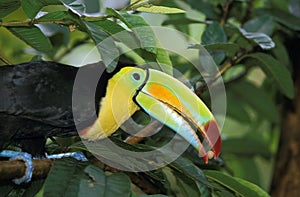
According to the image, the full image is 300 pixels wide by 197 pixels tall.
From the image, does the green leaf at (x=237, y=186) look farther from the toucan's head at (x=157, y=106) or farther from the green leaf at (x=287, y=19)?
the green leaf at (x=287, y=19)

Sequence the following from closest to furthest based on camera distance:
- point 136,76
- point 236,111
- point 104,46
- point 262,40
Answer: point 104,46 → point 136,76 → point 262,40 → point 236,111

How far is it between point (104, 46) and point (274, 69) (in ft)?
2.56

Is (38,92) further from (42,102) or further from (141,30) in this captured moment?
(141,30)

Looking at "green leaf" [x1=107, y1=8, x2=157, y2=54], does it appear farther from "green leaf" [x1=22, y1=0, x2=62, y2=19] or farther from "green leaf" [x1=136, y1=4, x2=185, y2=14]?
"green leaf" [x1=22, y1=0, x2=62, y2=19]

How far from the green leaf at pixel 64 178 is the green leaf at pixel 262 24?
1.01m

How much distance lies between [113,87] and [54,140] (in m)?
0.22

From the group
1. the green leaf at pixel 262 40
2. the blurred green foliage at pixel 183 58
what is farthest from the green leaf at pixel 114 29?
the green leaf at pixel 262 40

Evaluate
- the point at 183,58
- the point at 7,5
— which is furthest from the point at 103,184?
the point at 183,58

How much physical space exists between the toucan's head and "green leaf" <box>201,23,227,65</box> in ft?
1.18

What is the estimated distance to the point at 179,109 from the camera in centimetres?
159

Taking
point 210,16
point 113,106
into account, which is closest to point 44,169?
point 113,106

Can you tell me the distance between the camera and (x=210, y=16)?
223 cm

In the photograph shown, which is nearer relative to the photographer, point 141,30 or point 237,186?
point 141,30

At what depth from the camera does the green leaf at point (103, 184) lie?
3.94 feet
